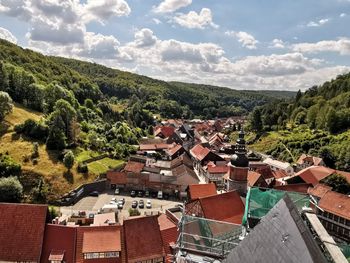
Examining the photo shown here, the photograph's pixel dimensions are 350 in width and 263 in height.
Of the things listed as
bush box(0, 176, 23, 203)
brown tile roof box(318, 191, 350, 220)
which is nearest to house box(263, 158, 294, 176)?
brown tile roof box(318, 191, 350, 220)

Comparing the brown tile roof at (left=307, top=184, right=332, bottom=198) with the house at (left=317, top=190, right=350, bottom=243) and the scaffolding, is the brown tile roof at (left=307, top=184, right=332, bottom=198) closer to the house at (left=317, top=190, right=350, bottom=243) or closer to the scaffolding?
the house at (left=317, top=190, right=350, bottom=243)

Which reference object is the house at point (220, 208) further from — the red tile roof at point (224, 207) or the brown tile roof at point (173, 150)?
the brown tile roof at point (173, 150)

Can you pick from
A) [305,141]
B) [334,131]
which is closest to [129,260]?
[305,141]

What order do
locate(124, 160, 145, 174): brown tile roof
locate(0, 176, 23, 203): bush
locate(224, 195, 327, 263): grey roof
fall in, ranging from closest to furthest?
locate(224, 195, 327, 263): grey roof
locate(0, 176, 23, 203): bush
locate(124, 160, 145, 174): brown tile roof

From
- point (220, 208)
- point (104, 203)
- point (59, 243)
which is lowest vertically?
point (104, 203)

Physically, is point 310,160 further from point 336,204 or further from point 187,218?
point 187,218

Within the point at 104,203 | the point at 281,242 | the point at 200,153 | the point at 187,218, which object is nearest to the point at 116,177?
the point at 104,203

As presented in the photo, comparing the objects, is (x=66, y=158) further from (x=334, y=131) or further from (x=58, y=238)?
(x=334, y=131)

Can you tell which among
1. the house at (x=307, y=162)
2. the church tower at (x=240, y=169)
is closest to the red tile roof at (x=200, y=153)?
the house at (x=307, y=162)
